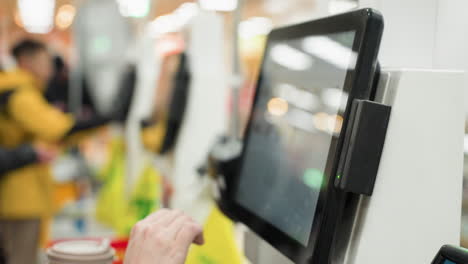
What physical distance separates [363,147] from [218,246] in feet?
2.01

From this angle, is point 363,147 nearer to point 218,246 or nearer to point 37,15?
point 218,246

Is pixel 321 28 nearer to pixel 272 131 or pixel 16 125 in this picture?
pixel 272 131

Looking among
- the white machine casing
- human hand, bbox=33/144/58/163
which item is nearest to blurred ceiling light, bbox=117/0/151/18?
human hand, bbox=33/144/58/163

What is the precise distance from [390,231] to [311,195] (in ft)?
0.42

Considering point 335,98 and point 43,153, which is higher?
point 335,98

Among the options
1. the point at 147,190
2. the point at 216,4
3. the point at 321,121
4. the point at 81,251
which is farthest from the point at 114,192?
the point at 321,121

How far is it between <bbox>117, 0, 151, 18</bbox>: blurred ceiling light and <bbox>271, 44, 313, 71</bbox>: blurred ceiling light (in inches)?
170

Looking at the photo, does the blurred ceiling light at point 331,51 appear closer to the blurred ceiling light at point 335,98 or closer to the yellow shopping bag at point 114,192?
the blurred ceiling light at point 335,98

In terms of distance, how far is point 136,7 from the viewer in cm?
581

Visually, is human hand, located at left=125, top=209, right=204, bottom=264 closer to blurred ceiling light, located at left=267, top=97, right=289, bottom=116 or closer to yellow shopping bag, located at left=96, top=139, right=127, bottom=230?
blurred ceiling light, located at left=267, top=97, right=289, bottom=116

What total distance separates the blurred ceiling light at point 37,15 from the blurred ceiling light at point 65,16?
10cm

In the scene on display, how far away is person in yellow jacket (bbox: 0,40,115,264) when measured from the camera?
3219 mm

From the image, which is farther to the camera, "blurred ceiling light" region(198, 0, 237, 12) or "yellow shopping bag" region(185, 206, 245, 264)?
"blurred ceiling light" region(198, 0, 237, 12)

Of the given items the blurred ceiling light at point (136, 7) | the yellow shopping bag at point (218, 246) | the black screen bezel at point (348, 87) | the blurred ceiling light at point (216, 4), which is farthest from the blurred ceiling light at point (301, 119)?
the blurred ceiling light at point (136, 7)
